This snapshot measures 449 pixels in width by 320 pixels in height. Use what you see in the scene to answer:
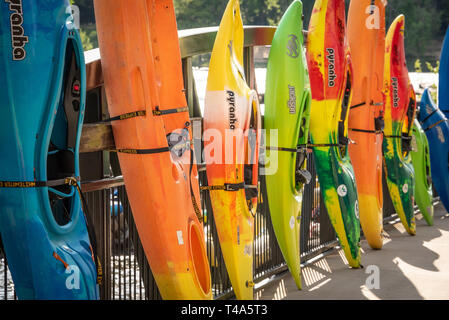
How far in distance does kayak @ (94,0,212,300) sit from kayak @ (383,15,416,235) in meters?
3.39

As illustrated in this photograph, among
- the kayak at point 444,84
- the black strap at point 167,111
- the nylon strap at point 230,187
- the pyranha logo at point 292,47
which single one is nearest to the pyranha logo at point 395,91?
the kayak at point 444,84

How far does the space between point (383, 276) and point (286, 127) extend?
1337mm

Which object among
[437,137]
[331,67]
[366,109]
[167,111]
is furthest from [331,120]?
[437,137]

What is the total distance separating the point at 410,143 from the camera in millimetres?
6160

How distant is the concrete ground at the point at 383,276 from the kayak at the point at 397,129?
389 millimetres

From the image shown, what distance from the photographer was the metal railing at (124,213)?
295 centimetres

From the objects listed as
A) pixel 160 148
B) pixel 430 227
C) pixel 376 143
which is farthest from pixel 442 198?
pixel 160 148

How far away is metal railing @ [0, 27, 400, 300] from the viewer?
2.95 metres

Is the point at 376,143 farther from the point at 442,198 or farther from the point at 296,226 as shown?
the point at 442,198

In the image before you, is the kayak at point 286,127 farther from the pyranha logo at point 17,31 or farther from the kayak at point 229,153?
the pyranha logo at point 17,31

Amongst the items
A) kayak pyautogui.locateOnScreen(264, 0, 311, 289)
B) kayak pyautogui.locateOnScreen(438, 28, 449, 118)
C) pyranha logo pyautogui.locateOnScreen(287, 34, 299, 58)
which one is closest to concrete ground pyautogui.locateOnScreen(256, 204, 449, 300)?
kayak pyautogui.locateOnScreen(264, 0, 311, 289)

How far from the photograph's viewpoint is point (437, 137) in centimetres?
695

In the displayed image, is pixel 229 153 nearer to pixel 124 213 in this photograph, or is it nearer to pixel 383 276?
pixel 124 213

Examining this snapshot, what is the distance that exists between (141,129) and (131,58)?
0.33m
